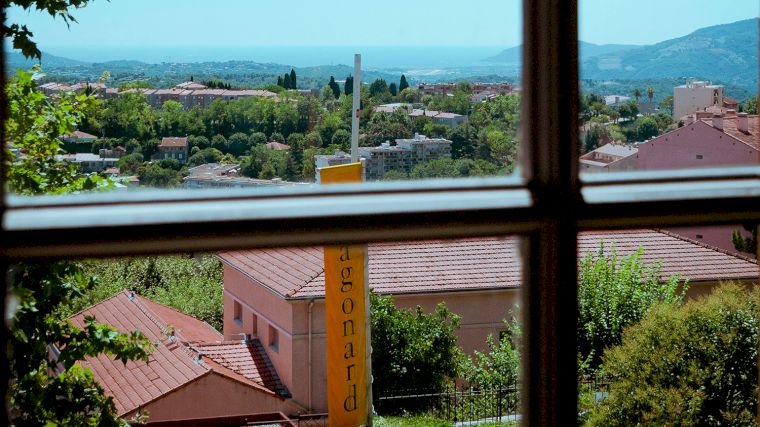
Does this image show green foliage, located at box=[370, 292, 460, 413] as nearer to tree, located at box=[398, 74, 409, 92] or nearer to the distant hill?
tree, located at box=[398, 74, 409, 92]

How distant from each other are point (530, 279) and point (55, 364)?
0.30 meters

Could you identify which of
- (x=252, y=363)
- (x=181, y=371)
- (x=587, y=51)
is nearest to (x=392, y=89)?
(x=587, y=51)

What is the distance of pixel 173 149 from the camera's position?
504mm

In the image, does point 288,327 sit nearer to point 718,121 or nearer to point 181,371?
point 181,371

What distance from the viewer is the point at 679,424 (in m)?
0.58

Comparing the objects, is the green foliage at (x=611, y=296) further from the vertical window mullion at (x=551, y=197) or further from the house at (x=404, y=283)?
the vertical window mullion at (x=551, y=197)

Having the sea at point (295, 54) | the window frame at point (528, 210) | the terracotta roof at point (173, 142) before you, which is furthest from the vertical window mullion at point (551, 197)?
the terracotta roof at point (173, 142)

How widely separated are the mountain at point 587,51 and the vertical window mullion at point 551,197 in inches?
2.2

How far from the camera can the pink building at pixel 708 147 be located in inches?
20.6

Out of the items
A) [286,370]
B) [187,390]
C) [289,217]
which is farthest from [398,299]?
[289,217]

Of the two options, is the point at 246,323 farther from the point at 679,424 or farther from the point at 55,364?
the point at 679,424

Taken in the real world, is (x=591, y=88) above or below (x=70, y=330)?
above

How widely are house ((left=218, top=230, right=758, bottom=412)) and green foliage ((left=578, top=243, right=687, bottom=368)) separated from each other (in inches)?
0.5

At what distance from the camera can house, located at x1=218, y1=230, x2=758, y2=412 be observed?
0.53 metres
